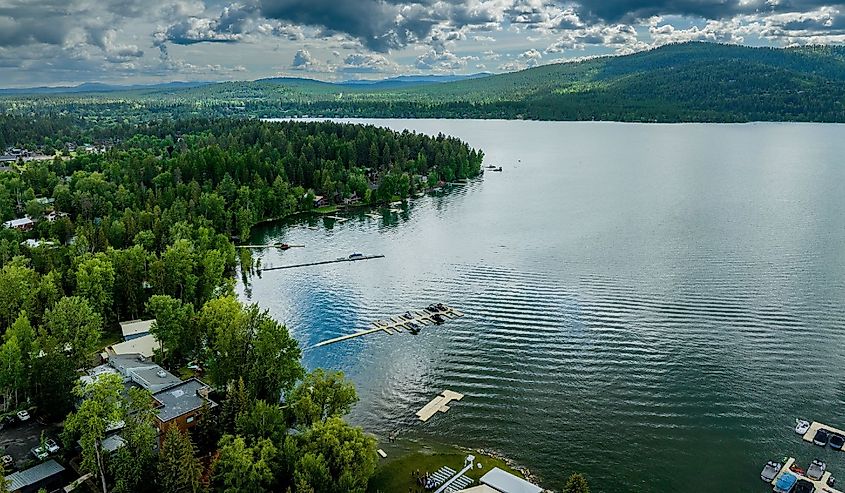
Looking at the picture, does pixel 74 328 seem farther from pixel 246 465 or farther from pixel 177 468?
pixel 246 465

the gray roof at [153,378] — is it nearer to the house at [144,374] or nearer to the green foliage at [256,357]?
the house at [144,374]

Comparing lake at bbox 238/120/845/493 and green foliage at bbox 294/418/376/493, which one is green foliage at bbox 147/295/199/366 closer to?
lake at bbox 238/120/845/493

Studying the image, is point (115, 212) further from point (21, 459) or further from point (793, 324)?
point (793, 324)

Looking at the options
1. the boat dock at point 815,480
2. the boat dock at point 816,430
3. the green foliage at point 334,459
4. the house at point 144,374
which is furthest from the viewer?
the house at point 144,374

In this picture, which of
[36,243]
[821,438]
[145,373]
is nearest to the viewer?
[821,438]

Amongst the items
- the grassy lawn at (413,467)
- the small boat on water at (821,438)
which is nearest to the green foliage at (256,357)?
the grassy lawn at (413,467)

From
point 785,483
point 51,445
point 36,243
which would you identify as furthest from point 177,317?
point 36,243
